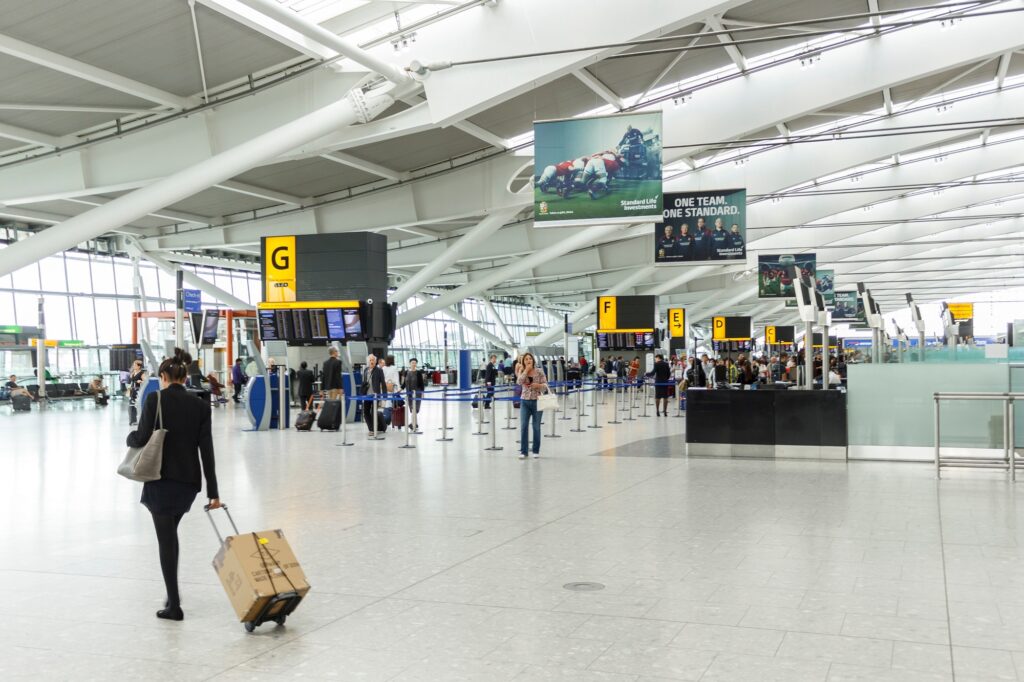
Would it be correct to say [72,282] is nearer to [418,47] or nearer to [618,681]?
[418,47]

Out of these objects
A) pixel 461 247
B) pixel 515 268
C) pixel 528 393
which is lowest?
pixel 528 393

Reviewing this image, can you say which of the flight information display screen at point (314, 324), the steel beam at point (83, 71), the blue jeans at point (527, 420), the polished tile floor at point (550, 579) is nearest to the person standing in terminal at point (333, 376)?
the flight information display screen at point (314, 324)

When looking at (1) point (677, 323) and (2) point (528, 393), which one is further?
(1) point (677, 323)

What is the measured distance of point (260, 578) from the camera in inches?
202

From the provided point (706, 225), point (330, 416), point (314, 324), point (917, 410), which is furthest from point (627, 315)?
point (917, 410)

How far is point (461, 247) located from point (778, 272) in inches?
428

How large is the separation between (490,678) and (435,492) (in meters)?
6.29

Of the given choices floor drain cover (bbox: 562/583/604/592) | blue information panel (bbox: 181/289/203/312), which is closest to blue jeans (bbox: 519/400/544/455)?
floor drain cover (bbox: 562/583/604/592)

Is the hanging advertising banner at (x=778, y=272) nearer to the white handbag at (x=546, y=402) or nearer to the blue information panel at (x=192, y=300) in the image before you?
the blue information panel at (x=192, y=300)

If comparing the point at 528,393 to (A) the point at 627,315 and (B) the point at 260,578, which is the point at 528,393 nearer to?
(B) the point at 260,578

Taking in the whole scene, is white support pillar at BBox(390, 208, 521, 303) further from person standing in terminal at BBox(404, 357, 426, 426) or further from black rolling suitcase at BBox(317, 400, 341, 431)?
black rolling suitcase at BBox(317, 400, 341, 431)

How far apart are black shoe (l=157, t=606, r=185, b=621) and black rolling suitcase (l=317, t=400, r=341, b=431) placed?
47.6ft

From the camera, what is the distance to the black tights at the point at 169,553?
5410 mm

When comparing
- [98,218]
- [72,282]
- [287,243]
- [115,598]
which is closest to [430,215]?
[287,243]
